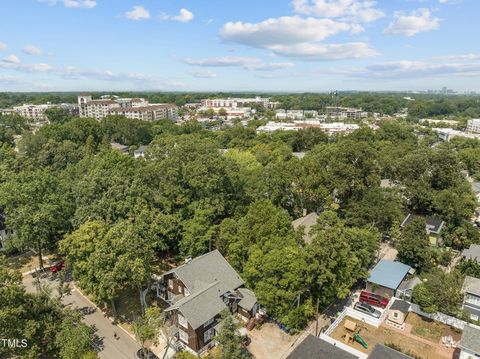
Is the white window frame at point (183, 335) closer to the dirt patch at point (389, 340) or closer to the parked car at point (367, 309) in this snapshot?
the dirt patch at point (389, 340)

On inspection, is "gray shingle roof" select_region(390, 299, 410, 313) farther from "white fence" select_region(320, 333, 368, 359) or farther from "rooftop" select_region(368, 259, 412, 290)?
"white fence" select_region(320, 333, 368, 359)

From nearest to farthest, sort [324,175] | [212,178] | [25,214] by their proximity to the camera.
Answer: [25,214], [212,178], [324,175]

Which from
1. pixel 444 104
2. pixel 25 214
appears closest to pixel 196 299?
pixel 25 214

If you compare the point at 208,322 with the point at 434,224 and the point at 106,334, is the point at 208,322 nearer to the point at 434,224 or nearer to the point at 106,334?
the point at 106,334

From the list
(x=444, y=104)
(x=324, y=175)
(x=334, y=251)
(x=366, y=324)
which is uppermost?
(x=444, y=104)

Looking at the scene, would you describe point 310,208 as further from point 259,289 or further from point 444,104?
point 444,104

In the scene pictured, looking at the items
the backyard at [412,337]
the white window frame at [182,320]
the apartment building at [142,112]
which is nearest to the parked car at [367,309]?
the backyard at [412,337]
